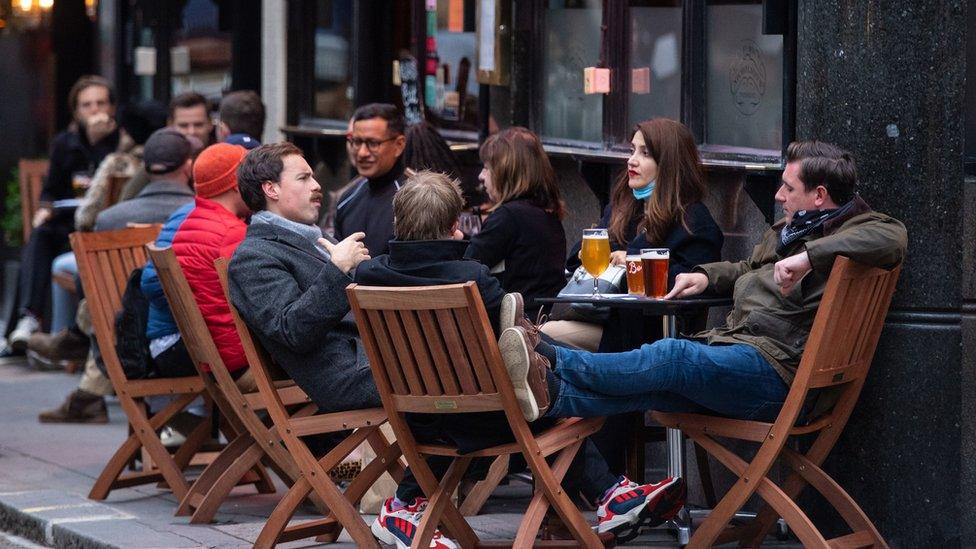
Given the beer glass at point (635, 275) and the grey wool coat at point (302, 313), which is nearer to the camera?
the grey wool coat at point (302, 313)

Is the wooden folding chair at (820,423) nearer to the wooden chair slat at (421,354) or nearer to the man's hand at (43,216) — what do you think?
the wooden chair slat at (421,354)

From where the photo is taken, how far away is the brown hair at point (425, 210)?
522 cm

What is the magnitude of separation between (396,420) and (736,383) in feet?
3.50

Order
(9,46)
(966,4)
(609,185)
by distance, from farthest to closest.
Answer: (9,46) → (609,185) → (966,4)

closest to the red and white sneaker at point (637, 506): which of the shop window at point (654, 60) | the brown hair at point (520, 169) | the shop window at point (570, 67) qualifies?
the brown hair at point (520, 169)

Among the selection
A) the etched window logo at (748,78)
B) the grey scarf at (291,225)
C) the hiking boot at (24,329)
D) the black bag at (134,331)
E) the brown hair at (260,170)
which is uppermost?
the etched window logo at (748,78)

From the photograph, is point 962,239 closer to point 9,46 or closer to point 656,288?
point 656,288

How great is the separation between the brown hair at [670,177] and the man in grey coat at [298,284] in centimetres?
111

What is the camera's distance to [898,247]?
17.2ft

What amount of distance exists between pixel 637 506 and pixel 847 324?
0.89m

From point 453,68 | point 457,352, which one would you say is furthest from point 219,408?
point 453,68

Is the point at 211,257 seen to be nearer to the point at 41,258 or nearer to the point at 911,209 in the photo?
the point at 911,209

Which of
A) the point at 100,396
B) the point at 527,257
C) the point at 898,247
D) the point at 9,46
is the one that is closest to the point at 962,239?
the point at 898,247

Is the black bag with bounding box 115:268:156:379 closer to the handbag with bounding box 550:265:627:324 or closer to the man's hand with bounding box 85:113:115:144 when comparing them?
the handbag with bounding box 550:265:627:324
